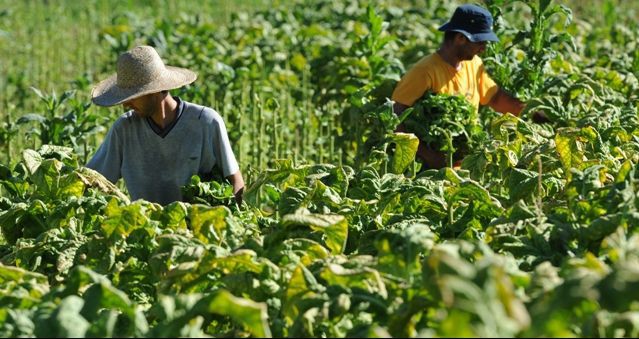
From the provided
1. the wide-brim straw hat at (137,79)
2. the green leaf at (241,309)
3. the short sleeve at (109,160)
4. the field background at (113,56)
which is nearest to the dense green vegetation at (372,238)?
the green leaf at (241,309)

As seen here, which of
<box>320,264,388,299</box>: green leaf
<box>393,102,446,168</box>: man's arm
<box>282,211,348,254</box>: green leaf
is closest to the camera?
<box>320,264,388,299</box>: green leaf

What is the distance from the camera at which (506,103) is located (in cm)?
641

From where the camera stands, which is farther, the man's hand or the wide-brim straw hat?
the man's hand

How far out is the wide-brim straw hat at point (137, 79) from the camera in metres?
4.79

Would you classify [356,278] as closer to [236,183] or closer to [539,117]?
[236,183]

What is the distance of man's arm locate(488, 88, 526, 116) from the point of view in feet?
20.9

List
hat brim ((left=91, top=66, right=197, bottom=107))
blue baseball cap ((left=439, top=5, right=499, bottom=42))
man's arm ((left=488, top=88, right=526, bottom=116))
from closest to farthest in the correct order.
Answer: hat brim ((left=91, top=66, right=197, bottom=107))
blue baseball cap ((left=439, top=5, right=499, bottom=42))
man's arm ((left=488, top=88, right=526, bottom=116))

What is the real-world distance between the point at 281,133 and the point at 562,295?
560 cm

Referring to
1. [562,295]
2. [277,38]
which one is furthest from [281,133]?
[562,295]

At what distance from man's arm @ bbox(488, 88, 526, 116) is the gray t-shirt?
2.03 metres

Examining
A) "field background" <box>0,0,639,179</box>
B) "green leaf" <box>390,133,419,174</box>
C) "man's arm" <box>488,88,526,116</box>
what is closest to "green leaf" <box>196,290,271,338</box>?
"green leaf" <box>390,133,419,174</box>

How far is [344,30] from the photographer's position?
→ 1120 cm

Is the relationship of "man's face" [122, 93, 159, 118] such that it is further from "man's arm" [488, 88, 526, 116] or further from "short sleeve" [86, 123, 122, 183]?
"man's arm" [488, 88, 526, 116]

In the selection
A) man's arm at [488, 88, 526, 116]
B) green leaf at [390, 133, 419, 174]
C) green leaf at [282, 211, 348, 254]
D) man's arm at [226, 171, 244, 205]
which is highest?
green leaf at [282, 211, 348, 254]
